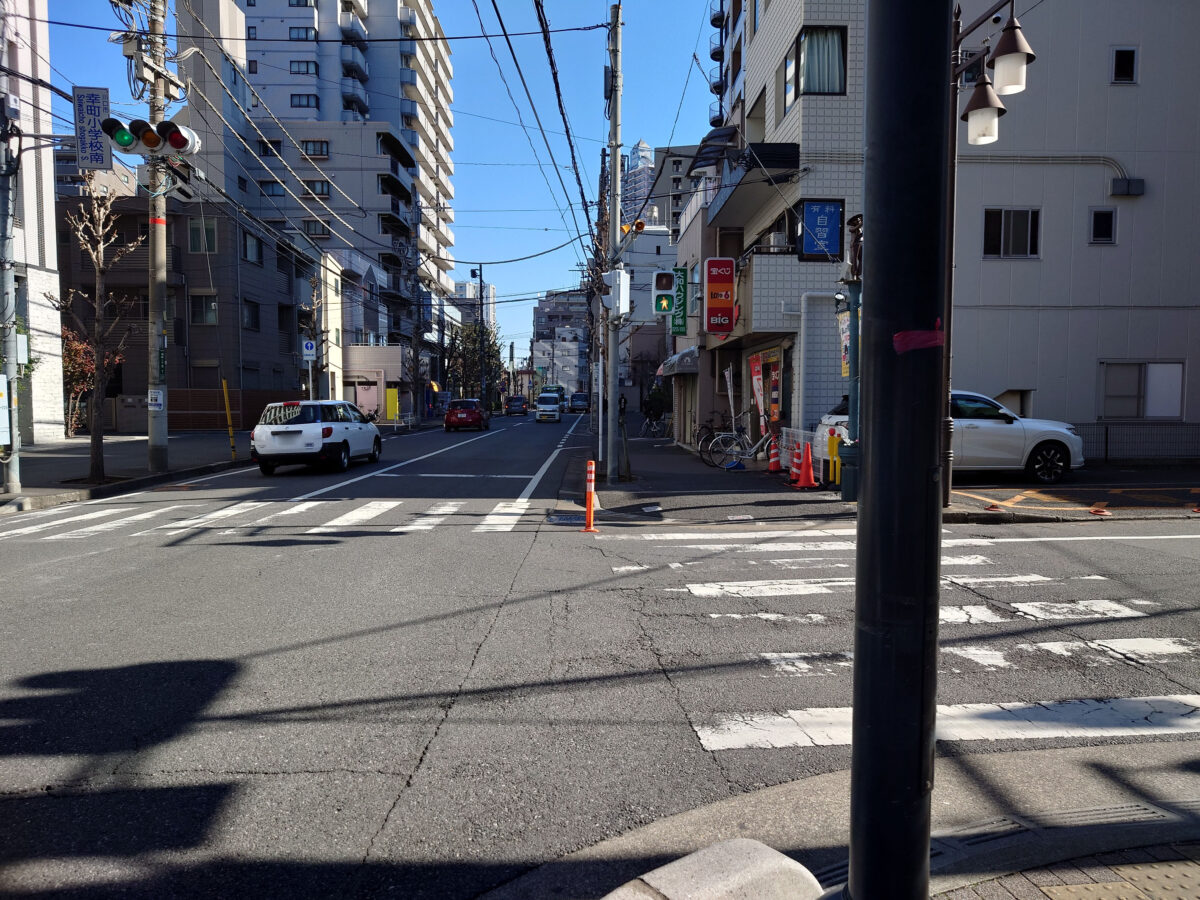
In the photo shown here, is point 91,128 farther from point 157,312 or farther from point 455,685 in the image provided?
point 455,685

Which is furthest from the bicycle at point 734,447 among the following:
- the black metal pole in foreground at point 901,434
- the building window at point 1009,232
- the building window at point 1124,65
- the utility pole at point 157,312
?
the black metal pole in foreground at point 901,434

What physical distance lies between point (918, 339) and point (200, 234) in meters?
44.2

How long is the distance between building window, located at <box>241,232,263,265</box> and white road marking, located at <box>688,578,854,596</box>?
130 feet

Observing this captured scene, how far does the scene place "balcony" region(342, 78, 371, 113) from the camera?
67.2 metres

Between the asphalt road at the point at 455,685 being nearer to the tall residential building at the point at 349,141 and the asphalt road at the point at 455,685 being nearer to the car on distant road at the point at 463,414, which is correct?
the car on distant road at the point at 463,414

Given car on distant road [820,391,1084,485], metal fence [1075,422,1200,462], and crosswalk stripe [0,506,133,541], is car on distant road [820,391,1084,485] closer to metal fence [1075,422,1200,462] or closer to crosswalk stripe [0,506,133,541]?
metal fence [1075,422,1200,462]

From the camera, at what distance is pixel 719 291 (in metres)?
21.3

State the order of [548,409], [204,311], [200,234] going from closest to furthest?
1. [200,234]
2. [204,311]
3. [548,409]

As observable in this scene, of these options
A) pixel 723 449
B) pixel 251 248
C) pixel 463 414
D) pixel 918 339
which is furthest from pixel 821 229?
pixel 251 248

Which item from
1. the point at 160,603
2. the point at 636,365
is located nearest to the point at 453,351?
the point at 636,365

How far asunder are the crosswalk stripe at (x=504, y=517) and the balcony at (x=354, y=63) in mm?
64670

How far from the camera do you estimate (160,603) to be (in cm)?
700

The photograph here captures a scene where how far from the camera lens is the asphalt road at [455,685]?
3.34 meters

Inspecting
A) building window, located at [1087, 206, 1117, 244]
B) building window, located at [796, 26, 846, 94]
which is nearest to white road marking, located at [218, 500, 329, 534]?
building window, located at [796, 26, 846, 94]
